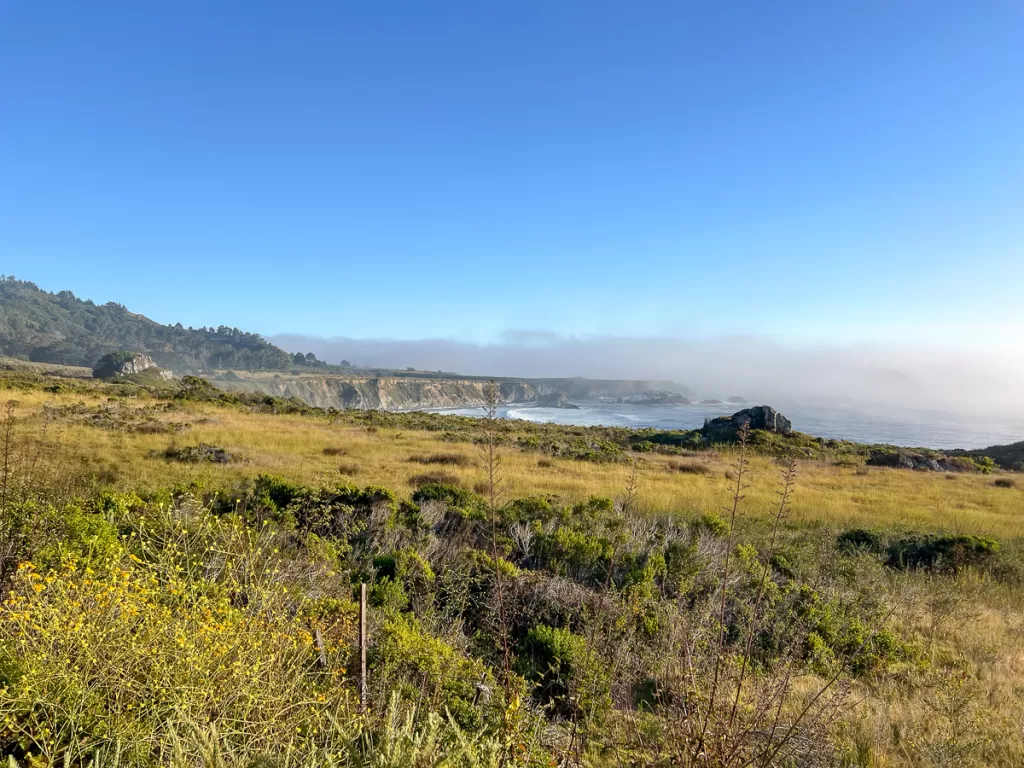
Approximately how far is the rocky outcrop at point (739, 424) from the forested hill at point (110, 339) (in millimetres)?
119717

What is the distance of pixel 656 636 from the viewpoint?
523 centimetres

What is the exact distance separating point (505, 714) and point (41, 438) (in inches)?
570

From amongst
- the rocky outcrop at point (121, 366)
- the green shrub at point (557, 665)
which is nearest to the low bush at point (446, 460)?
the green shrub at point (557, 665)

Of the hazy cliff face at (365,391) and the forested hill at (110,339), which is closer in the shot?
the hazy cliff face at (365,391)

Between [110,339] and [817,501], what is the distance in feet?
581

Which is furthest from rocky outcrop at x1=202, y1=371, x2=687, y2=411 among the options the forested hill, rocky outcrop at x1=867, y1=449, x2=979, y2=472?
rocky outcrop at x1=867, y1=449, x2=979, y2=472

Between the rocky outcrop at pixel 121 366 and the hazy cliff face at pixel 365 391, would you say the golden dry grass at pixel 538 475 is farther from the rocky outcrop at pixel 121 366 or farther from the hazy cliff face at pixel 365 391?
the hazy cliff face at pixel 365 391

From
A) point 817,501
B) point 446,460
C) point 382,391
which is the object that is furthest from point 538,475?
point 382,391

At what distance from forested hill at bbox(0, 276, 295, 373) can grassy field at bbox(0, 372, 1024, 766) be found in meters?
113

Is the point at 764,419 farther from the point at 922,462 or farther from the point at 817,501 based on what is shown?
the point at 817,501

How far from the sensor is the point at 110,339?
144500 mm

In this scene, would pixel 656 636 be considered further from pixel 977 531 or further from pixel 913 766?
pixel 977 531

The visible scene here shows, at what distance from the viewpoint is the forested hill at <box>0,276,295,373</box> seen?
112 m

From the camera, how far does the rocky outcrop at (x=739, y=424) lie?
32125 millimetres
